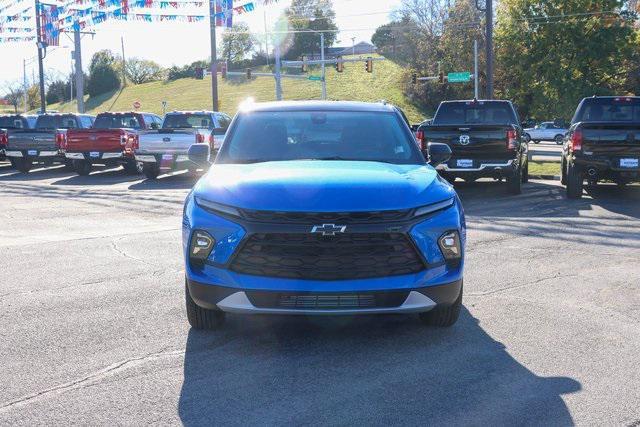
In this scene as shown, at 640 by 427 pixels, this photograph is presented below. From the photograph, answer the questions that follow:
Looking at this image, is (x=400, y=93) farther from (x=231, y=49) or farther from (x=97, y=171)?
(x=97, y=171)

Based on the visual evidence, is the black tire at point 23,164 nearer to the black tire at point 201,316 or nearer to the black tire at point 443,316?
the black tire at point 201,316

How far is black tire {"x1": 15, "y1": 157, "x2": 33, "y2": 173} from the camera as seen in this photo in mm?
24984

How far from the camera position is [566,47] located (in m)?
38.4

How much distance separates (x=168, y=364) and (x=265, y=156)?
6.88 ft

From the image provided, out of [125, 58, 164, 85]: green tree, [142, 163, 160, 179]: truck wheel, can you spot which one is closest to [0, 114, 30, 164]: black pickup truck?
[142, 163, 160, 179]: truck wheel

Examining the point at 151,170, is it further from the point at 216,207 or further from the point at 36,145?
the point at 216,207

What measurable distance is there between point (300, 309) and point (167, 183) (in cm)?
1598

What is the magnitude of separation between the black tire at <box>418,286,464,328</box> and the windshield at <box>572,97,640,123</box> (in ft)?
37.9

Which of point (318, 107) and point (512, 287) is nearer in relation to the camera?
point (318, 107)

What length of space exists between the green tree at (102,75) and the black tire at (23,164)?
75011 millimetres

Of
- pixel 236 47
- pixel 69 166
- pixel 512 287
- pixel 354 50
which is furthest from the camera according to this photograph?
pixel 354 50

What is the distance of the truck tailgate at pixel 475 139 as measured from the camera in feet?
49.7

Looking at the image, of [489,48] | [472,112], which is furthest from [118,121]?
[489,48]

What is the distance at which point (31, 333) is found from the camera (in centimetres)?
560
